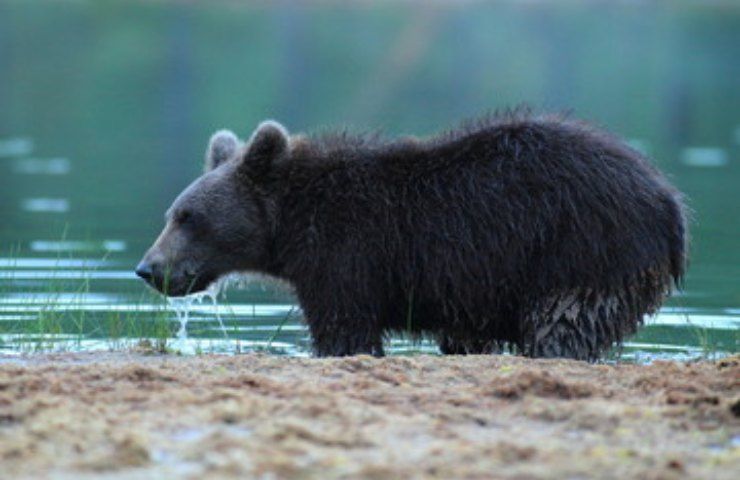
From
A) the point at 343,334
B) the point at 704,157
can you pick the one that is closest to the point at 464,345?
the point at 343,334

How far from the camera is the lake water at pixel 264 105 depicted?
1219cm

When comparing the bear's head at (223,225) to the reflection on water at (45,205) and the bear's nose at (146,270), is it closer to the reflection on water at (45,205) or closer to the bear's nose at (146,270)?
the bear's nose at (146,270)

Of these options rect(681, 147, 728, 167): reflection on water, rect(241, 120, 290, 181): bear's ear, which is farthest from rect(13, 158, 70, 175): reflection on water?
rect(241, 120, 290, 181): bear's ear

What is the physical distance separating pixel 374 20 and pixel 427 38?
6.89m

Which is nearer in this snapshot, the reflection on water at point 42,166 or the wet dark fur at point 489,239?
the wet dark fur at point 489,239

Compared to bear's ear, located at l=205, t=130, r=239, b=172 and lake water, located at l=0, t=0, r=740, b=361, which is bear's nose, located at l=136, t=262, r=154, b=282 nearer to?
lake water, located at l=0, t=0, r=740, b=361

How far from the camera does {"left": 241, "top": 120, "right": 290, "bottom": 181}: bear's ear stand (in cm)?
1020

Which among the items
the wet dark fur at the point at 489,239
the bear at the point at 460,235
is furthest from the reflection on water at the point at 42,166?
the wet dark fur at the point at 489,239

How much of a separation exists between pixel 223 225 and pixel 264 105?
2767 centimetres

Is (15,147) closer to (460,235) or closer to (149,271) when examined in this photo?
(149,271)

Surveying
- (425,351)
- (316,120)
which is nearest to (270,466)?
(425,351)

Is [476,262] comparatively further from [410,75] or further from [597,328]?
[410,75]

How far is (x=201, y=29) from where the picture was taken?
189ft

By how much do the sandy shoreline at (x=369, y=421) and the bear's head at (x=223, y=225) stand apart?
2233 mm
